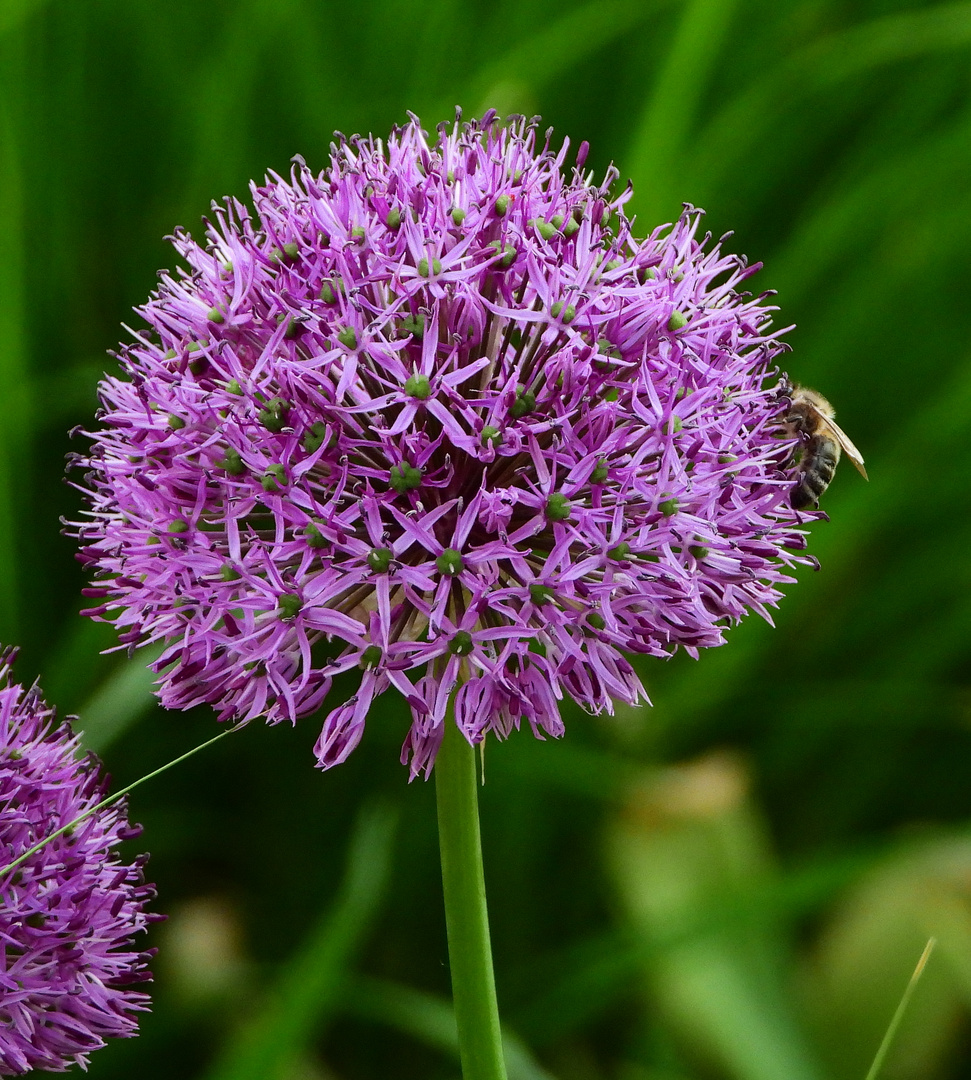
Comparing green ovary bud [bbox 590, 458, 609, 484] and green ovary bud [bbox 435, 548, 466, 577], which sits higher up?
green ovary bud [bbox 590, 458, 609, 484]

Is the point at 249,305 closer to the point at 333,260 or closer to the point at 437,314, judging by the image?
the point at 333,260

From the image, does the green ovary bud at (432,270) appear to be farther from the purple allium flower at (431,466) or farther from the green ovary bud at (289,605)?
the green ovary bud at (289,605)

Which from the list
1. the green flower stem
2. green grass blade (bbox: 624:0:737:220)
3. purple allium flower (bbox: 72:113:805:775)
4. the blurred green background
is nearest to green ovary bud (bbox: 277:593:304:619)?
purple allium flower (bbox: 72:113:805:775)

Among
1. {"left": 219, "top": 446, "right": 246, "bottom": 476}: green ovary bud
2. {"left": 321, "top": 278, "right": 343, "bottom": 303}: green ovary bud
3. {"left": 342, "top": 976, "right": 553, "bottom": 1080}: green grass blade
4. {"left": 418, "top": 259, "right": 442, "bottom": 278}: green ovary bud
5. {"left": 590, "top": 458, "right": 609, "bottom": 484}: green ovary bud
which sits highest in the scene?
{"left": 321, "top": 278, "right": 343, "bottom": 303}: green ovary bud

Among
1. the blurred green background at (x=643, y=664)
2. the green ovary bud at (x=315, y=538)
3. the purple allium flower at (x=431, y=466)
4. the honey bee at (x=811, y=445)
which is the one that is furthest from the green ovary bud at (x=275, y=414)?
the blurred green background at (x=643, y=664)

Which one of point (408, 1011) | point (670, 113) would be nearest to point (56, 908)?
point (408, 1011)

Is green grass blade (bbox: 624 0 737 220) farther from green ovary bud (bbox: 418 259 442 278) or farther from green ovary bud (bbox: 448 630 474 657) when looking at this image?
green ovary bud (bbox: 448 630 474 657)

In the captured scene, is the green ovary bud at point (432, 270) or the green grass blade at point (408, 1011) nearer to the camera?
the green ovary bud at point (432, 270)

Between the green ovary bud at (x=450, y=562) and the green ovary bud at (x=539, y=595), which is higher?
the green ovary bud at (x=450, y=562)
